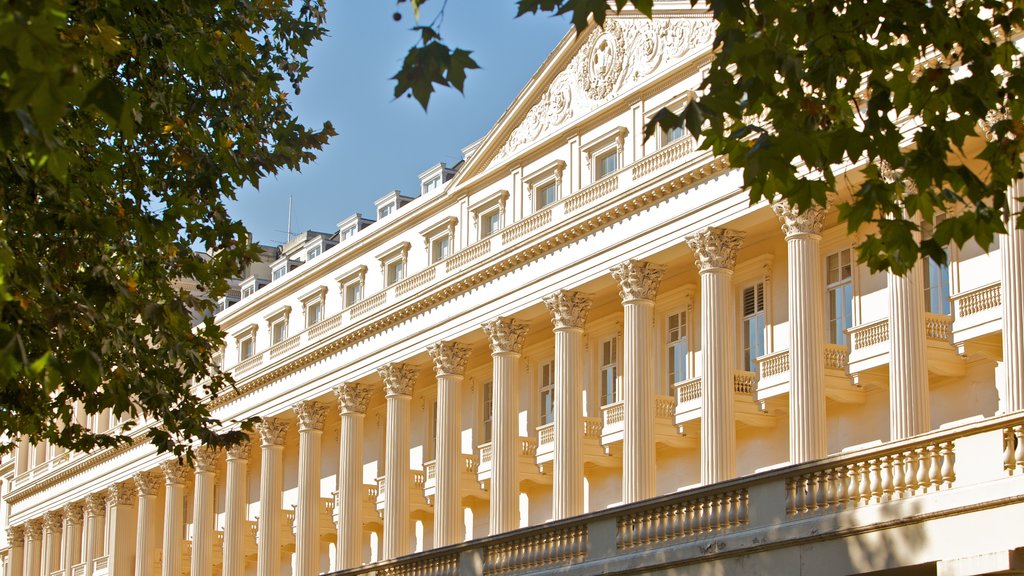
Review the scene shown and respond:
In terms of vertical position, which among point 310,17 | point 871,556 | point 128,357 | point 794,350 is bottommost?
point 871,556

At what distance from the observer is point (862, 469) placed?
2400 cm

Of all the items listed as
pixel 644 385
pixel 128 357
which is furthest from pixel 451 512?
pixel 128 357

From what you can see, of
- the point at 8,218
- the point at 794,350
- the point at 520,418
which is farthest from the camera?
the point at 520,418

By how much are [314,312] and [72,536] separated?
2171 cm

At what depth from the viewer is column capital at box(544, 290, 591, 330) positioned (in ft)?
141

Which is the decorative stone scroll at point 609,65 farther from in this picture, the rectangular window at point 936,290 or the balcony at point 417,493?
the balcony at point 417,493

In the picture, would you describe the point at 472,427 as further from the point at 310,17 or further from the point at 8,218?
the point at 8,218

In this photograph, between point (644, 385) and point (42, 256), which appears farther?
point (644, 385)

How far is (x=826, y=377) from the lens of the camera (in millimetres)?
36688

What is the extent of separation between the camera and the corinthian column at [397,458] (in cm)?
4812

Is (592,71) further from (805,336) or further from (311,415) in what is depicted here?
(311,415)

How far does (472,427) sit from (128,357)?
1238 inches

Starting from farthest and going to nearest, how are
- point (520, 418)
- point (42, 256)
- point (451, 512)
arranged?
1. point (520, 418)
2. point (451, 512)
3. point (42, 256)

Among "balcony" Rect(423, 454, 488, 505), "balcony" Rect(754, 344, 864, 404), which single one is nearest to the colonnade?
"balcony" Rect(754, 344, 864, 404)
